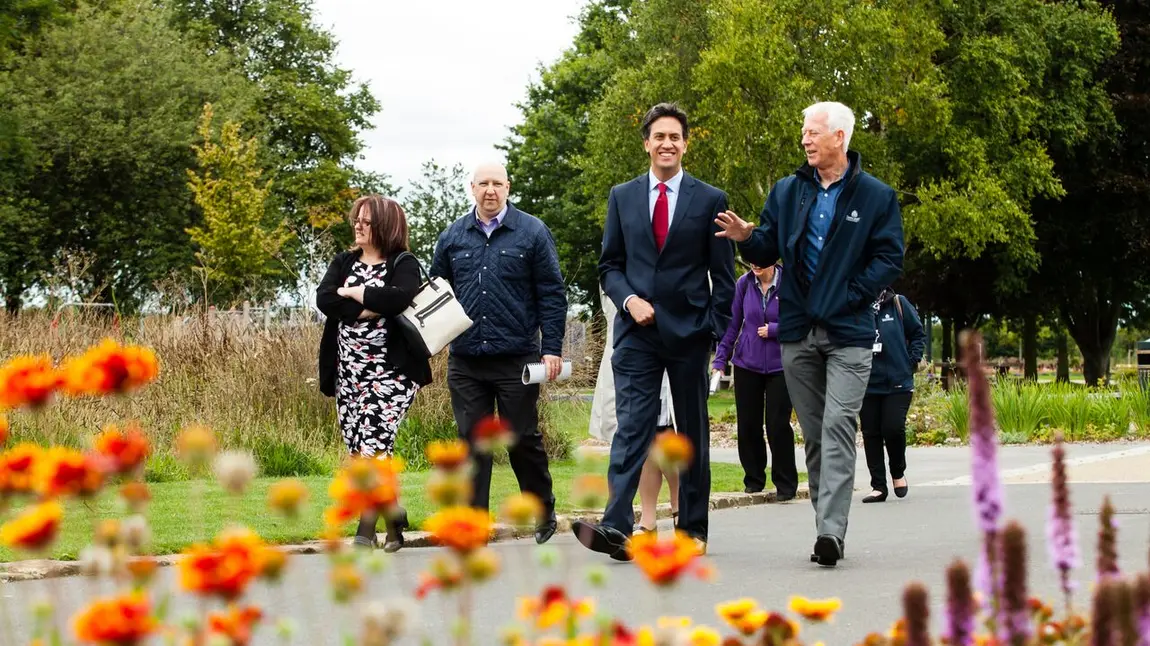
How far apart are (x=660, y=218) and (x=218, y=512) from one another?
3917 mm

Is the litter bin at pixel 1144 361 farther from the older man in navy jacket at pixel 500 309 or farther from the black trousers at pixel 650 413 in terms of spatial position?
the black trousers at pixel 650 413

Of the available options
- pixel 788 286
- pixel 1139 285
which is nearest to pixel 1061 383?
pixel 788 286

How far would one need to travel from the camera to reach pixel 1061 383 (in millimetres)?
23266

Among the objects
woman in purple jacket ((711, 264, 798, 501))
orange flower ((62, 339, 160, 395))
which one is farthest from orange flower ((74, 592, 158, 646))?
woman in purple jacket ((711, 264, 798, 501))

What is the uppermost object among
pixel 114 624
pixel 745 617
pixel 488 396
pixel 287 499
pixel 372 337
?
pixel 372 337

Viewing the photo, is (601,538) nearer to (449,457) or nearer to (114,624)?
(449,457)

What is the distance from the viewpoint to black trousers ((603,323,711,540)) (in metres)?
8.02

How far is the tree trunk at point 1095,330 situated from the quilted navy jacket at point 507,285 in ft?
127

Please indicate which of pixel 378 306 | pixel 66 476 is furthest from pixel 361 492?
pixel 378 306

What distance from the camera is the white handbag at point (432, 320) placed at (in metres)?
8.71

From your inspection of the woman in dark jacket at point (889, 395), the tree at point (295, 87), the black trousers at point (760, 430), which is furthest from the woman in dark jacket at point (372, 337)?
the tree at point (295, 87)

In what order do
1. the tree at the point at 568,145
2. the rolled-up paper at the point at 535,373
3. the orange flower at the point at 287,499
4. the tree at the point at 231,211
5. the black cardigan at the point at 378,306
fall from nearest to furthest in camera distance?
the orange flower at the point at 287,499 → the black cardigan at the point at 378,306 → the rolled-up paper at the point at 535,373 → the tree at the point at 231,211 → the tree at the point at 568,145

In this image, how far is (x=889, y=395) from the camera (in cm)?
1292

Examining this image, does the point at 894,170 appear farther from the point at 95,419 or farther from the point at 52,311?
the point at 95,419
